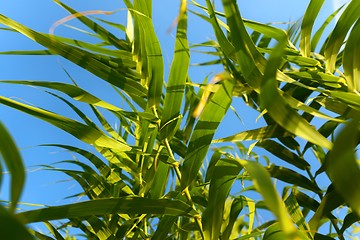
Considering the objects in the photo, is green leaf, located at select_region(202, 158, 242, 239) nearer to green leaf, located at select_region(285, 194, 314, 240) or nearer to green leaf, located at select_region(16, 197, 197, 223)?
green leaf, located at select_region(16, 197, 197, 223)

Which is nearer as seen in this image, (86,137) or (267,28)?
(86,137)

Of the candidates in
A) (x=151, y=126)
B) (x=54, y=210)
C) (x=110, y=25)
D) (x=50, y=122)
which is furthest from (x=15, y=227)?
(x=110, y=25)

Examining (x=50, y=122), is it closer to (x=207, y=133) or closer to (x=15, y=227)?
(x=207, y=133)

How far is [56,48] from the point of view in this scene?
55cm

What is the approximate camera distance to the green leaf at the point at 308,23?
2.08 feet

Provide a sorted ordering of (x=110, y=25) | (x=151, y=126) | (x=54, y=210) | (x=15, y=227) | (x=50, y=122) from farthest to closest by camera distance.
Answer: (x=110, y=25) < (x=151, y=126) < (x=50, y=122) < (x=54, y=210) < (x=15, y=227)

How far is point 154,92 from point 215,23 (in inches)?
4.8

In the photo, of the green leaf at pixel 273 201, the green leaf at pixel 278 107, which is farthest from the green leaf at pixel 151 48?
the green leaf at pixel 273 201

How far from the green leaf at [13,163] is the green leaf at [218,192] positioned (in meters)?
0.32

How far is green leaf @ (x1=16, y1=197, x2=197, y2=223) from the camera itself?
36 centimetres

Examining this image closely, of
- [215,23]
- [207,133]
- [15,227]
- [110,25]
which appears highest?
[110,25]

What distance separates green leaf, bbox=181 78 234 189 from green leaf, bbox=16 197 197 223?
47mm

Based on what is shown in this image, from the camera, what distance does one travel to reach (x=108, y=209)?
1.32 ft

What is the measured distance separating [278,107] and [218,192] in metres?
0.20
